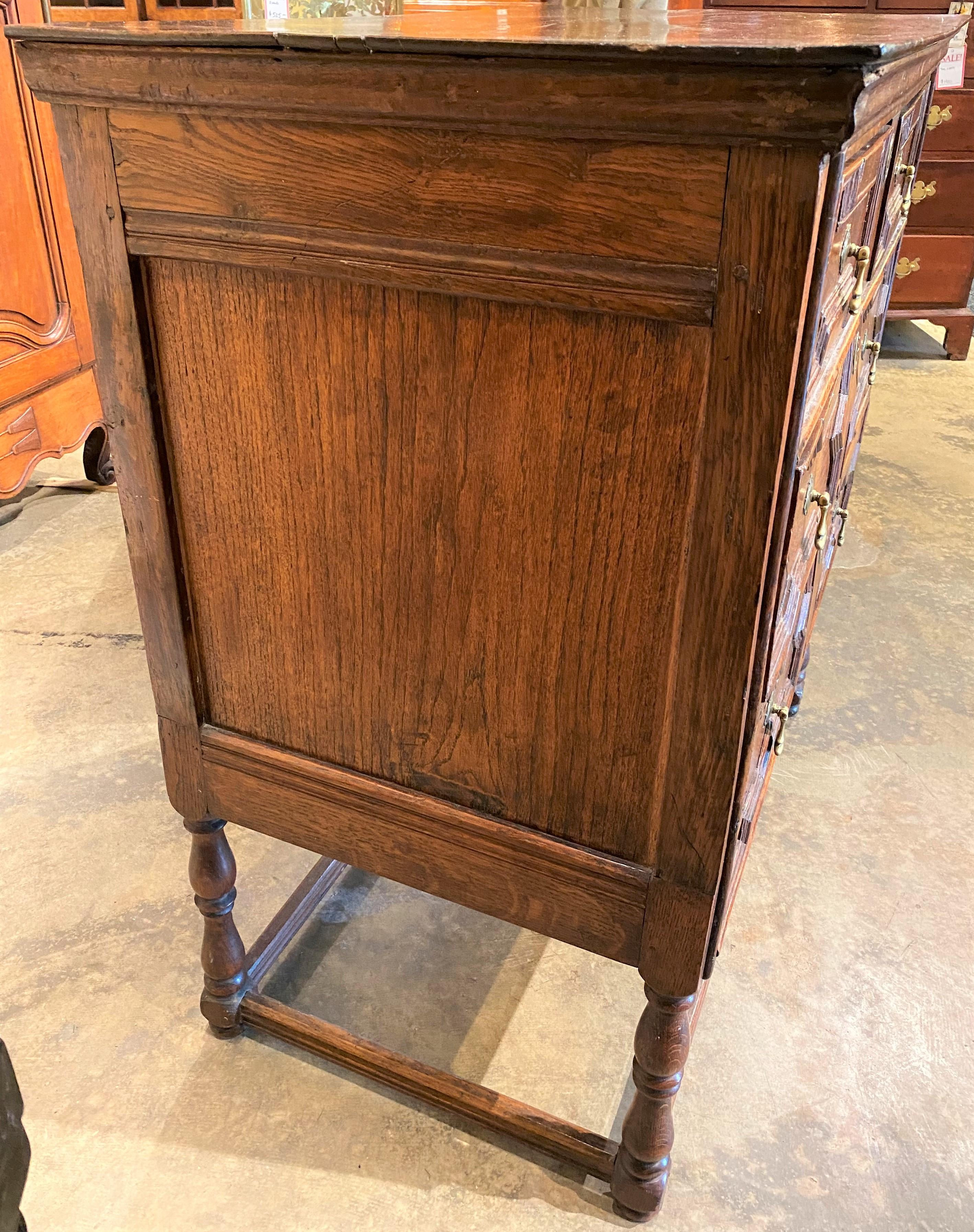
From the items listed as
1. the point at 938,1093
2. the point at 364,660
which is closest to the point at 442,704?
the point at 364,660

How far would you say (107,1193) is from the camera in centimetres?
113

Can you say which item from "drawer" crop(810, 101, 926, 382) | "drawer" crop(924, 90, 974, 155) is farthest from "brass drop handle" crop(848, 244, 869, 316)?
"drawer" crop(924, 90, 974, 155)

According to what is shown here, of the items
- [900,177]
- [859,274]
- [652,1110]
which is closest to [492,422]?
[859,274]

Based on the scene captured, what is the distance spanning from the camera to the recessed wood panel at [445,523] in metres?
0.77

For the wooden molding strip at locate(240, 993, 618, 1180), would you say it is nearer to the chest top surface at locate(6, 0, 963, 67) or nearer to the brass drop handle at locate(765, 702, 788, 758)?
the brass drop handle at locate(765, 702, 788, 758)

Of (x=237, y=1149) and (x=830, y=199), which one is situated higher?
(x=830, y=199)

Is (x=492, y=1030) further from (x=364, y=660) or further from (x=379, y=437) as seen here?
(x=379, y=437)

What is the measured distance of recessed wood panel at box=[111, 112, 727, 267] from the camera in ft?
2.19

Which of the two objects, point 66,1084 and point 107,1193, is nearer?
point 107,1193

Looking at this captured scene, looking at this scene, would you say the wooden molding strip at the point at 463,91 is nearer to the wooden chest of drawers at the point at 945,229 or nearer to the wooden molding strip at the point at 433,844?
the wooden molding strip at the point at 433,844

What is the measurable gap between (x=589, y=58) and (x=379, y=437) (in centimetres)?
34

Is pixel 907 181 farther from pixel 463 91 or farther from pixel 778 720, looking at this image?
pixel 463 91

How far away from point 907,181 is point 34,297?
183 centimetres

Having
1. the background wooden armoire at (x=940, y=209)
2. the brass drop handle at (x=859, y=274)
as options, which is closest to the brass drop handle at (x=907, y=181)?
the brass drop handle at (x=859, y=274)
